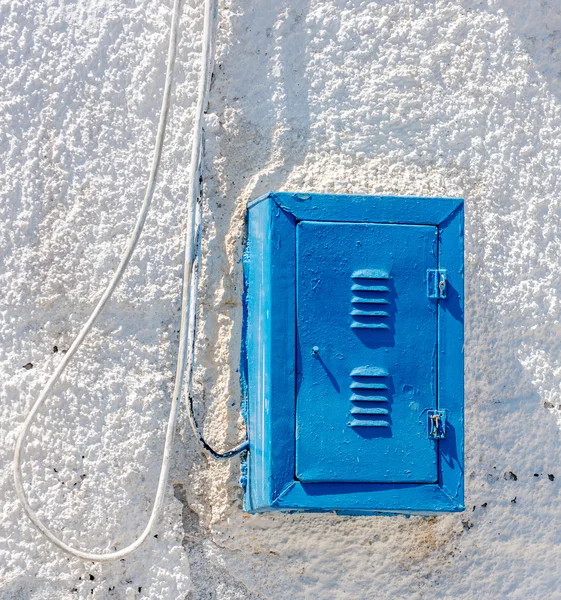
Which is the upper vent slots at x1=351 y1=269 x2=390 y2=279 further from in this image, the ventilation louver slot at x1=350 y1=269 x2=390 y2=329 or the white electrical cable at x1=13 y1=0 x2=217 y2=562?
the white electrical cable at x1=13 y1=0 x2=217 y2=562

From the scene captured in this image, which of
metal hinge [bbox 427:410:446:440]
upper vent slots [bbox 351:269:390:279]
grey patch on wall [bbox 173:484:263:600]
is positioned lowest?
grey patch on wall [bbox 173:484:263:600]

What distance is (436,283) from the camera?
164 cm

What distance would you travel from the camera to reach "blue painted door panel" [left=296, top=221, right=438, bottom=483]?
1616 mm

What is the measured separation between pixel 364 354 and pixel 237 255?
42 cm

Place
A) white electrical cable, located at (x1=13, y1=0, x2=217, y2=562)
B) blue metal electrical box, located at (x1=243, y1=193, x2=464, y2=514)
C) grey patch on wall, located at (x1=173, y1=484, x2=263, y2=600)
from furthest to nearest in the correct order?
grey patch on wall, located at (x1=173, y1=484, x2=263, y2=600) → white electrical cable, located at (x1=13, y1=0, x2=217, y2=562) → blue metal electrical box, located at (x1=243, y1=193, x2=464, y2=514)

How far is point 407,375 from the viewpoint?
1634 millimetres

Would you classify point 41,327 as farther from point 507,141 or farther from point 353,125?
point 507,141

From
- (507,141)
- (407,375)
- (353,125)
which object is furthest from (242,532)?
(507,141)

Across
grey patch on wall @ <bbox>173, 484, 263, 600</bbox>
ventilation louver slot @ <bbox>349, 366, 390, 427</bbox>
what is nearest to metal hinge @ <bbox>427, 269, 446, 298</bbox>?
ventilation louver slot @ <bbox>349, 366, 390, 427</bbox>

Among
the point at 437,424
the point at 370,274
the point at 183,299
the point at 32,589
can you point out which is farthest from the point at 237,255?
the point at 32,589

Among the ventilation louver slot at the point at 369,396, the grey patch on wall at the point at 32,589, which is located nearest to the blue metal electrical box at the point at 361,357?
the ventilation louver slot at the point at 369,396

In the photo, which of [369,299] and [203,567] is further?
[203,567]

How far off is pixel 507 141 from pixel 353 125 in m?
0.36

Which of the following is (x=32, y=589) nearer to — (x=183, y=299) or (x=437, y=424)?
(x=183, y=299)
